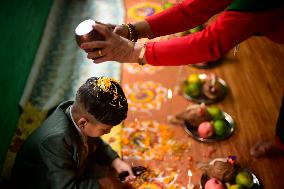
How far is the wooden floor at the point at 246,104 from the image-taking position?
1.75 metres

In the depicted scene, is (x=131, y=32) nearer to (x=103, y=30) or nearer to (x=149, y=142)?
(x=103, y=30)

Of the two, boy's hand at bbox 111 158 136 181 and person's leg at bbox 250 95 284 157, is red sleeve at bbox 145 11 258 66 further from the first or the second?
person's leg at bbox 250 95 284 157

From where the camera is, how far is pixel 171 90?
2.16m

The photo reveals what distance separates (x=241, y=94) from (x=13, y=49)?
1.37 meters

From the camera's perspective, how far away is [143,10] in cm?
278

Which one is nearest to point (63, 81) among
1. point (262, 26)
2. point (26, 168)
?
point (26, 168)

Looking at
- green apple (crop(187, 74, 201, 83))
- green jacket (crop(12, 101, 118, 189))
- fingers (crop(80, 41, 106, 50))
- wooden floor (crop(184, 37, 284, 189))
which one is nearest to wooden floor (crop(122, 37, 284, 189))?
wooden floor (crop(184, 37, 284, 189))

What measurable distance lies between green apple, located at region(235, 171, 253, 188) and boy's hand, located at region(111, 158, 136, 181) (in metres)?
0.48

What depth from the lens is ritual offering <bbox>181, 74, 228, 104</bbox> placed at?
2.06 meters

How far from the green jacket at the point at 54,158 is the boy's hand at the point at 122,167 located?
207 mm

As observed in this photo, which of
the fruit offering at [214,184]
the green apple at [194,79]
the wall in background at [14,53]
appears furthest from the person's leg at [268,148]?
the wall in background at [14,53]

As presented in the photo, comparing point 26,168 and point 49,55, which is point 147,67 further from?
point 26,168

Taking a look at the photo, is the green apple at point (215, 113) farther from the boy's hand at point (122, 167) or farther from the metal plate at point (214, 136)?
the boy's hand at point (122, 167)

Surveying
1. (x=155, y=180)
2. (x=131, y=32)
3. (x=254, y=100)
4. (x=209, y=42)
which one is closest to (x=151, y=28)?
(x=131, y=32)
